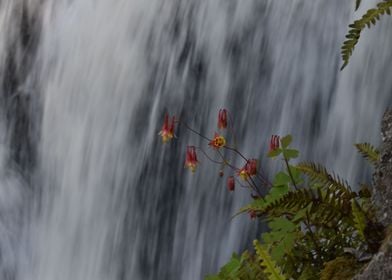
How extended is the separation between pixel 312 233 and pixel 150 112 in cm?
318

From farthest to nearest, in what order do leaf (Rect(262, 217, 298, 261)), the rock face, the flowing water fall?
the flowing water → leaf (Rect(262, 217, 298, 261)) → the rock face

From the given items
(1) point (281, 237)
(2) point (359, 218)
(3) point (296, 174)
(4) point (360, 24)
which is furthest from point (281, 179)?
(4) point (360, 24)

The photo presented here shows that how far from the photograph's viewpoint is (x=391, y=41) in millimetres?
4012

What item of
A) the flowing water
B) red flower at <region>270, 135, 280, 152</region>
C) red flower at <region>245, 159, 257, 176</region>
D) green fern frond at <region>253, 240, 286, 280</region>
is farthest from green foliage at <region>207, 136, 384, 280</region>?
the flowing water

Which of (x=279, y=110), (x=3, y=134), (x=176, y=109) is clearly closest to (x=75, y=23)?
(x=3, y=134)

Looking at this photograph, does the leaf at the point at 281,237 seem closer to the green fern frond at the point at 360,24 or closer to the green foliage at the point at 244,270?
the green foliage at the point at 244,270

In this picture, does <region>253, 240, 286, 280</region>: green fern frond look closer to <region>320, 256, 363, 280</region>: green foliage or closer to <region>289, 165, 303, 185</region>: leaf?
<region>320, 256, 363, 280</region>: green foliage

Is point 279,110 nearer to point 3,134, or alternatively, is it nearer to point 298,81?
point 298,81

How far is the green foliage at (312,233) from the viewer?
2133 millimetres

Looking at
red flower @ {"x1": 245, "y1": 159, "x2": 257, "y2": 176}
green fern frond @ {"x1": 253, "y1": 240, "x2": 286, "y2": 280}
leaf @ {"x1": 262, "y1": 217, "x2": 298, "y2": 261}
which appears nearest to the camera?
green fern frond @ {"x1": 253, "y1": 240, "x2": 286, "y2": 280}

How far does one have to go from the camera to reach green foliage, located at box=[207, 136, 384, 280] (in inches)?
84.0

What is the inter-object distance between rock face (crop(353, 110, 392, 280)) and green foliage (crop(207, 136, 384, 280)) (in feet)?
0.13

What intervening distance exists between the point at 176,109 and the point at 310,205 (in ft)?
10.5

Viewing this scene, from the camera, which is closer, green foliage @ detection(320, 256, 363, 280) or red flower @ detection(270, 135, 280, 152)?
green foliage @ detection(320, 256, 363, 280)
